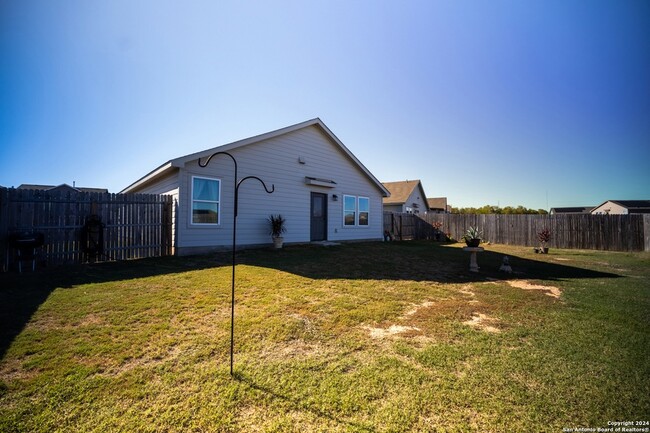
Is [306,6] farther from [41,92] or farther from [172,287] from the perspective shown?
[41,92]

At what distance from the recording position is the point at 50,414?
1.77 m

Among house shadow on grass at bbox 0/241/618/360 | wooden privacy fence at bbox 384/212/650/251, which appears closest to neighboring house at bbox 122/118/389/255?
house shadow on grass at bbox 0/241/618/360

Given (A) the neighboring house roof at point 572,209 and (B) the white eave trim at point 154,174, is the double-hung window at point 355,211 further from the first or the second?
(A) the neighboring house roof at point 572,209

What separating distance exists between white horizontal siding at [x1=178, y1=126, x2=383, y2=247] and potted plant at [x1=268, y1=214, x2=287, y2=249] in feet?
0.80

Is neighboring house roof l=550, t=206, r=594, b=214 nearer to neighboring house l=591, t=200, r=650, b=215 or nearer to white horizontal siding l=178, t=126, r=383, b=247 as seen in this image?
neighboring house l=591, t=200, r=650, b=215

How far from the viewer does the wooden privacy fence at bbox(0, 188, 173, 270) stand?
20.4ft

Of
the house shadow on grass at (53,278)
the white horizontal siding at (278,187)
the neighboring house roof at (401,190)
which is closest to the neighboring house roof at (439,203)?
the neighboring house roof at (401,190)

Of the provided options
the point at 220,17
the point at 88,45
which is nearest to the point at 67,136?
the point at 88,45

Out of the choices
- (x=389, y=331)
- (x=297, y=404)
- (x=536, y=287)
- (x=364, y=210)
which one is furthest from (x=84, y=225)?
(x=364, y=210)

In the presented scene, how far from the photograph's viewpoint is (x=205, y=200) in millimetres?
8852

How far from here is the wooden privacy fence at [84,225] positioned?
20.4 feet

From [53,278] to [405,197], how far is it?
27861 mm

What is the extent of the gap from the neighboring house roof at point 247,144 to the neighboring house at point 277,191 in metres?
0.03

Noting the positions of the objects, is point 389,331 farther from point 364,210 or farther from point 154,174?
point 364,210
